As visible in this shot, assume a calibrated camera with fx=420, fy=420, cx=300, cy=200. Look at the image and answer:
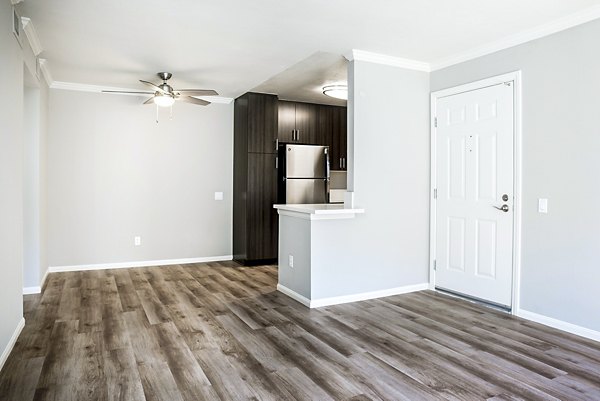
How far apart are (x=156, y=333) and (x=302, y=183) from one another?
11.9 feet

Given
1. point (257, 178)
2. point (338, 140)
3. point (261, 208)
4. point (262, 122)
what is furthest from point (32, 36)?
point (338, 140)

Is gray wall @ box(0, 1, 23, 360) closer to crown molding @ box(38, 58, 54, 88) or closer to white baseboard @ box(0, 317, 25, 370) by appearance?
white baseboard @ box(0, 317, 25, 370)

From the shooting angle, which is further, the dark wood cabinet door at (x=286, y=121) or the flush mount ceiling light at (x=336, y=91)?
the dark wood cabinet door at (x=286, y=121)

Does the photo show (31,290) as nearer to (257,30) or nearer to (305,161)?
(257,30)

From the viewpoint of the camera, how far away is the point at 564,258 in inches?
134

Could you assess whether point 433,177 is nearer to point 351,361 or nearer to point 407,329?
point 407,329

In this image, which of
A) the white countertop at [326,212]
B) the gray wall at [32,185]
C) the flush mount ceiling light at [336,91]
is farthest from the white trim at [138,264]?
the flush mount ceiling light at [336,91]

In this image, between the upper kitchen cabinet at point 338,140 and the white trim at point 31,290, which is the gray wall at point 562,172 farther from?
the white trim at point 31,290

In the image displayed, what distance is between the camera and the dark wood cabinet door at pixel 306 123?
673 centimetres

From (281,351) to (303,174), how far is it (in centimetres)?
385

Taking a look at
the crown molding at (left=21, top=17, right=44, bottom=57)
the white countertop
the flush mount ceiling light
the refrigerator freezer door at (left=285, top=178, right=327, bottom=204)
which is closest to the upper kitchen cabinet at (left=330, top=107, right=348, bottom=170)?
the refrigerator freezer door at (left=285, top=178, right=327, bottom=204)

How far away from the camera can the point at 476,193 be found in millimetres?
4133

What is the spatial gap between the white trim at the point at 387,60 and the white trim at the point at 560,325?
2.66 meters

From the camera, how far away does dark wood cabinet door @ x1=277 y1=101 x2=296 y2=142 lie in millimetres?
6578
